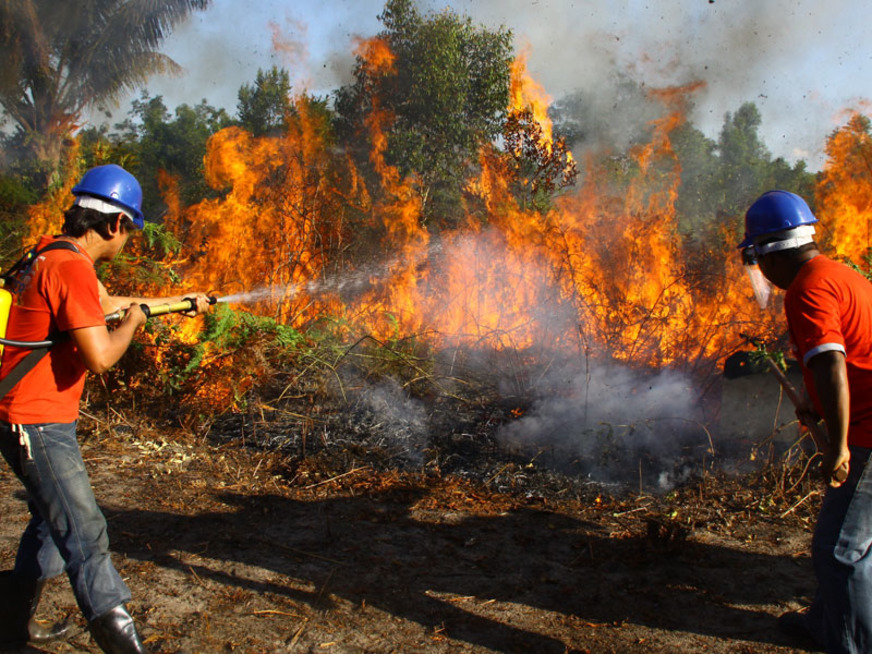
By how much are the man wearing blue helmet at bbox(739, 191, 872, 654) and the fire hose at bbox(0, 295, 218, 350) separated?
112 inches

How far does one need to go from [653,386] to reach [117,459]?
5.40 metres

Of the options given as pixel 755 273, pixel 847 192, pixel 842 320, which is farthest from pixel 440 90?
pixel 842 320

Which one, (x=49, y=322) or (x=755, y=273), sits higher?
(x=755, y=273)

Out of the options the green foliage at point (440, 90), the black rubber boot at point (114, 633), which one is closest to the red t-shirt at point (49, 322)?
the black rubber boot at point (114, 633)

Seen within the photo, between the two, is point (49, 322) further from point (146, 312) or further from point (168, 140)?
point (168, 140)

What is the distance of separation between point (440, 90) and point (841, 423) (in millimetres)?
15397

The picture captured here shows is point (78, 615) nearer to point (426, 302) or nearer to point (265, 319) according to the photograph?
point (265, 319)

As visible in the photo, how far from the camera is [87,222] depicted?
267cm

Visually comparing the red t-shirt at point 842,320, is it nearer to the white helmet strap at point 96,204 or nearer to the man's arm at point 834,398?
the man's arm at point 834,398

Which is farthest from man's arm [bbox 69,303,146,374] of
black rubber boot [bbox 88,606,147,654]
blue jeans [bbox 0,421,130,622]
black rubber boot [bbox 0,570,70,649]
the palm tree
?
the palm tree

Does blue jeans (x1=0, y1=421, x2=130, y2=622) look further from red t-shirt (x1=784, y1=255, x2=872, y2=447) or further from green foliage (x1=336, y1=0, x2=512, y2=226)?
green foliage (x1=336, y1=0, x2=512, y2=226)

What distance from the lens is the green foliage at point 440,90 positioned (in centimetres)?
1595

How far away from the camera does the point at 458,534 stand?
423cm

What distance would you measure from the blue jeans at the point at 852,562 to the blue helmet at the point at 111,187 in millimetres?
3274
